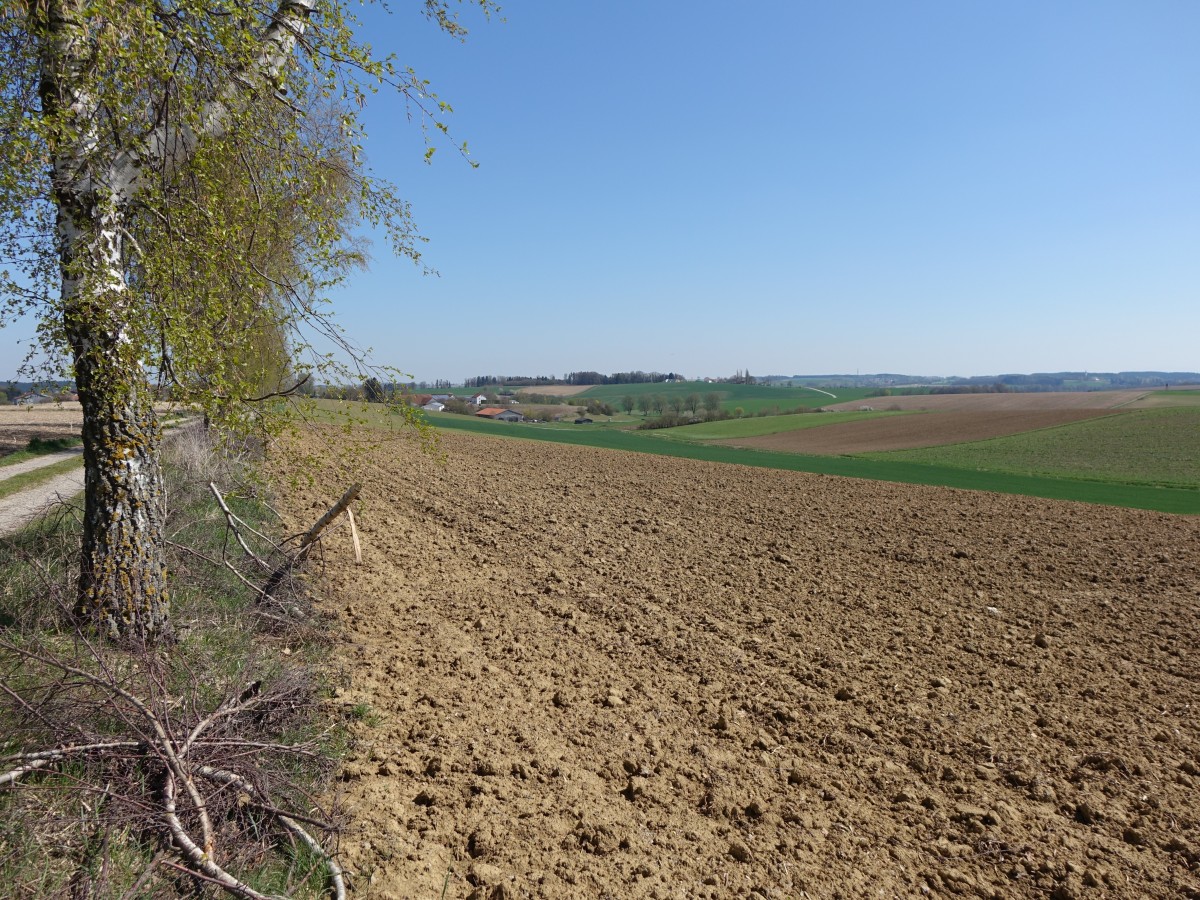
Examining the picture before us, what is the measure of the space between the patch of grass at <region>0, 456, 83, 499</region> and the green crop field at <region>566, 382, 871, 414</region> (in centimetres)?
6787

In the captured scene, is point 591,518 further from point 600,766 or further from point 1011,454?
point 1011,454

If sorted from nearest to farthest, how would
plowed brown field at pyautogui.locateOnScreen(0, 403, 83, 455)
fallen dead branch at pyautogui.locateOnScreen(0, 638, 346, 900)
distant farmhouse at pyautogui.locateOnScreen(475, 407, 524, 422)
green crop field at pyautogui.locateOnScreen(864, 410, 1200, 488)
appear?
1. fallen dead branch at pyautogui.locateOnScreen(0, 638, 346, 900)
2. plowed brown field at pyautogui.locateOnScreen(0, 403, 83, 455)
3. green crop field at pyautogui.locateOnScreen(864, 410, 1200, 488)
4. distant farmhouse at pyautogui.locateOnScreen(475, 407, 524, 422)

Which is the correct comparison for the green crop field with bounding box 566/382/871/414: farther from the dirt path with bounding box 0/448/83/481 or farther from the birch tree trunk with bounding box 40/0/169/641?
the birch tree trunk with bounding box 40/0/169/641

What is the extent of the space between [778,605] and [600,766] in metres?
5.24

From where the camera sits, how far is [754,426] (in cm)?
6044

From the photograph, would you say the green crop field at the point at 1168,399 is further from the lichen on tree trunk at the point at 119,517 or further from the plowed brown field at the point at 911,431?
the lichen on tree trunk at the point at 119,517

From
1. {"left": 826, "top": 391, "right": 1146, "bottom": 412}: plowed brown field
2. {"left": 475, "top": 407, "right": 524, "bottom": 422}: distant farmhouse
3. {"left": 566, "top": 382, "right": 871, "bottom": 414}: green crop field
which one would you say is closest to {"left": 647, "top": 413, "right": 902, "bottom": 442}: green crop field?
{"left": 826, "top": 391, "right": 1146, "bottom": 412}: plowed brown field

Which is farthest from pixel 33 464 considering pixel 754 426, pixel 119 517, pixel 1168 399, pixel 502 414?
pixel 1168 399

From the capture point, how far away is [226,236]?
→ 5.30 metres

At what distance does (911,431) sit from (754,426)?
50.3ft

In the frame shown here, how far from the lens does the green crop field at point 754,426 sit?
183 ft

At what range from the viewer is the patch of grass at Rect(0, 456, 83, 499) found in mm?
13723

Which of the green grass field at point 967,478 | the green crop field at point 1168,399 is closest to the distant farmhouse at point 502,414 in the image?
the green grass field at point 967,478

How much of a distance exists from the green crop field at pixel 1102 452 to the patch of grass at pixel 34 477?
31699mm
